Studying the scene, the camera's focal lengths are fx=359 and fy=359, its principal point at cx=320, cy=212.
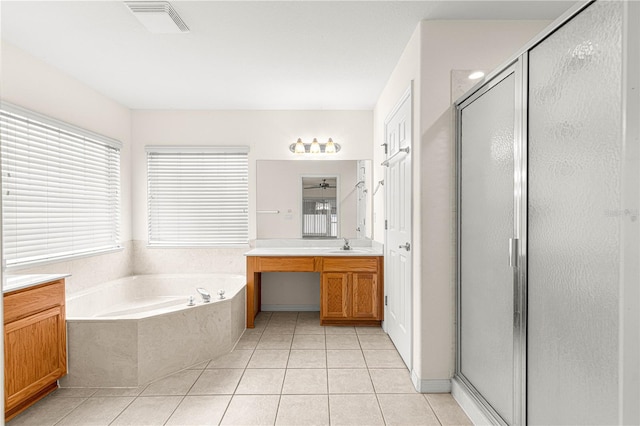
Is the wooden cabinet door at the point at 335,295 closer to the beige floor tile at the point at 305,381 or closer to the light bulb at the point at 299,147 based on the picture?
the beige floor tile at the point at 305,381

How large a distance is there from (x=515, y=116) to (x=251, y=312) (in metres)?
3.06

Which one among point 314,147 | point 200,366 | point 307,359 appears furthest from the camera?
point 314,147

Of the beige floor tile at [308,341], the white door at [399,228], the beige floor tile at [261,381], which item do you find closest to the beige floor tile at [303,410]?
the beige floor tile at [261,381]

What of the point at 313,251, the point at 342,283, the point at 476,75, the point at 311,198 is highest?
the point at 476,75

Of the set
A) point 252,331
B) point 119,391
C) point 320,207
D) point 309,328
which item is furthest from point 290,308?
point 119,391

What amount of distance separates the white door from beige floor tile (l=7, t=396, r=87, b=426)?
2264mm

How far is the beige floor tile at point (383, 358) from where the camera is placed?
284 cm

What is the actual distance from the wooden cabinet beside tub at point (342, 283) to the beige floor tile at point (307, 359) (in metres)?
0.71

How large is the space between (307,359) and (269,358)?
1.04ft

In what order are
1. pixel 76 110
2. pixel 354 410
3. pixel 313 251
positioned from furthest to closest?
pixel 313 251 → pixel 76 110 → pixel 354 410

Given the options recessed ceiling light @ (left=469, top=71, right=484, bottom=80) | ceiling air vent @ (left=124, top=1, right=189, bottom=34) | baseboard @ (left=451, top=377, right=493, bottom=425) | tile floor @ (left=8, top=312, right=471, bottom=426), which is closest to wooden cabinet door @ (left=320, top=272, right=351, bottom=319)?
tile floor @ (left=8, top=312, right=471, bottom=426)

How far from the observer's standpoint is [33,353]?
2.23 m

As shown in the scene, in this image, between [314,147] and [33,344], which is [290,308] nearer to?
[314,147]

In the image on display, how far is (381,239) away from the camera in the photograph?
3.76m
